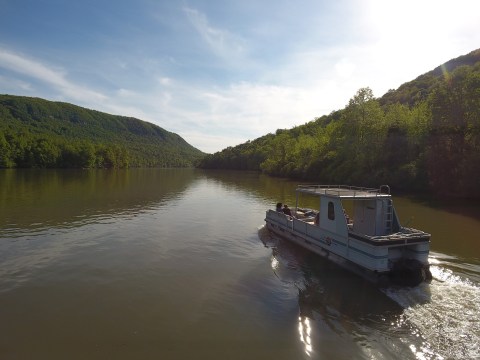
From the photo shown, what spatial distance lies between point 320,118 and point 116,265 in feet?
547

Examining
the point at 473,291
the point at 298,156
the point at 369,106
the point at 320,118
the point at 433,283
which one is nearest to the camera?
the point at 473,291

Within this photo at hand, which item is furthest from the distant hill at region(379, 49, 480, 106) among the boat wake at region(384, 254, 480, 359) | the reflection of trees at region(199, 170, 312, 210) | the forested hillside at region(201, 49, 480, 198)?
the boat wake at region(384, 254, 480, 359)

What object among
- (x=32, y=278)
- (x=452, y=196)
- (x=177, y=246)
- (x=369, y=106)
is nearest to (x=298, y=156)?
(x=369, y=106)

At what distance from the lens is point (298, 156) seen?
93.1 metres

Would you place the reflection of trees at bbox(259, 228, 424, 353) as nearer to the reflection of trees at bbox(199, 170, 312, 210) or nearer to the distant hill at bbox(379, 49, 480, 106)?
the reflection of trees at bbox(199, 170, 312, 210)

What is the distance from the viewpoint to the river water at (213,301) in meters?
9.54

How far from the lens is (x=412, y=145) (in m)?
52.2

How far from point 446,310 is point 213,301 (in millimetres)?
8166

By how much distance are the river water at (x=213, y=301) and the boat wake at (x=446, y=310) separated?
46 millimetres

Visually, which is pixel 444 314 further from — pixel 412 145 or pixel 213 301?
pixel 412 145

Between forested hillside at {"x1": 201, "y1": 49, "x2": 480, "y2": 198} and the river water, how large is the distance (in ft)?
74.2

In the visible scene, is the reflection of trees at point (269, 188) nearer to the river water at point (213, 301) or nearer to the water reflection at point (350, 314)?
the river water at point (213, 301)

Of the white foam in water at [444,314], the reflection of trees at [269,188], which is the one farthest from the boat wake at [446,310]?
the reflection of trees at [269,188]

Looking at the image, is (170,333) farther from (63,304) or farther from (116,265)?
(116,265)
